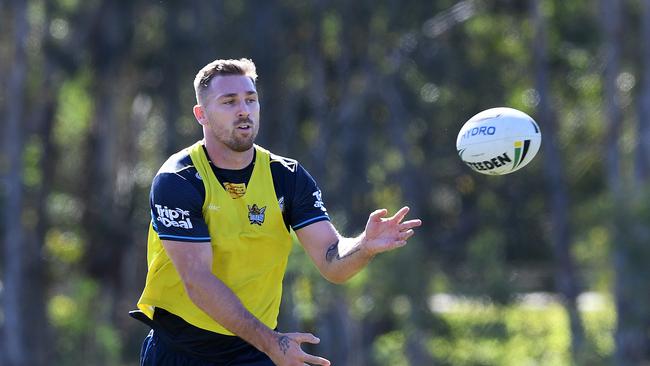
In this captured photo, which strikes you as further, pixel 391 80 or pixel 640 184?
pixel 391 80

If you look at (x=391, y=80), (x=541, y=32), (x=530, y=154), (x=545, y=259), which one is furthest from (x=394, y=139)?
(x=530, y=154)

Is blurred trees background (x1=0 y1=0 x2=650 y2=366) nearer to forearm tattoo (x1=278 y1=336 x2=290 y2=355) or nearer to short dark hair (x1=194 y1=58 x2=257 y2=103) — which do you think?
short dark hair (x1=194 y1=58 x2=257 y2=103)

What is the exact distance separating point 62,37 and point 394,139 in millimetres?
6468

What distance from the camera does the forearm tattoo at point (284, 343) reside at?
18.9ft

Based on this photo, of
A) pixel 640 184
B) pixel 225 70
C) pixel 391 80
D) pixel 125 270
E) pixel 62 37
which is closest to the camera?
pixel 225 70

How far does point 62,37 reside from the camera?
2422 centimetres

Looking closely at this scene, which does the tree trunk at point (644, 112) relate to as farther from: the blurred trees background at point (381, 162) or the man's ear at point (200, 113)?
the man's ear at point (200, 113)

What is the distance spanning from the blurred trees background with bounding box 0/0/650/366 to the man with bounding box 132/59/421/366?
1331 centimetres

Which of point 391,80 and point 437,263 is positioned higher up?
point 391,80

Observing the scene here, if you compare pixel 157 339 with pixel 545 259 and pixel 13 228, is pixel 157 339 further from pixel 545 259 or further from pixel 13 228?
pixel 545 259

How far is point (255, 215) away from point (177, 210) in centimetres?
41

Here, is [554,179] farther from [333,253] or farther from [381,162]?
[333,253]

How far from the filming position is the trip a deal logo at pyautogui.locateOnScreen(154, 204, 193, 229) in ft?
20.0

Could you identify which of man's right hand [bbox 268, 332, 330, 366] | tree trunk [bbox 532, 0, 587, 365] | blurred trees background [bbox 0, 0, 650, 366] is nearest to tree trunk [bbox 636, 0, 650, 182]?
blurred trees background [bbox 0, 0, 650, 366]
